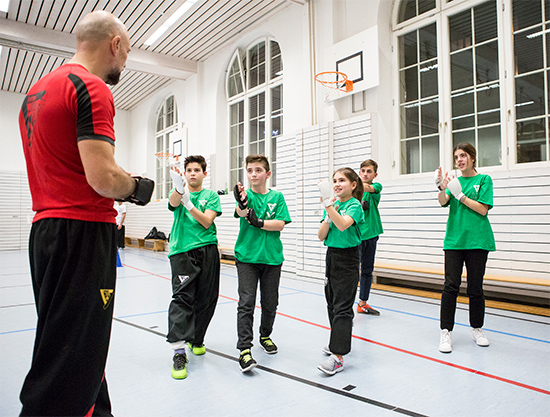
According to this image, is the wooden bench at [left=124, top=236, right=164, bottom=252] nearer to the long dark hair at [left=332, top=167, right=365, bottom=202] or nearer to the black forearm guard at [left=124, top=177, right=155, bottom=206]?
the long dark hair at [left=332, top=167, right=365, bottom=202]

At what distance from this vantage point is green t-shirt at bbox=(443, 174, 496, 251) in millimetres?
2986

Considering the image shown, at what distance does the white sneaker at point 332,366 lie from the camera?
2494mm

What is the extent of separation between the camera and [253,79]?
9.40 metres

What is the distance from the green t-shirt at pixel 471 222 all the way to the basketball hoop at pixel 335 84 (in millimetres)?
3620

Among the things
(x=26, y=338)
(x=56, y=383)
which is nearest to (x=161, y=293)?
(x=26, y=338)

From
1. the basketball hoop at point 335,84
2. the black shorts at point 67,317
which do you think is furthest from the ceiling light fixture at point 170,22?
the black shorts at point 67,317

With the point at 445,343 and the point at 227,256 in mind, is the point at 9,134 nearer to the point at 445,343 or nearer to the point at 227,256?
the point at 227,256

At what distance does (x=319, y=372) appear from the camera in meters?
2.56

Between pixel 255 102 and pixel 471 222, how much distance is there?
7.15m

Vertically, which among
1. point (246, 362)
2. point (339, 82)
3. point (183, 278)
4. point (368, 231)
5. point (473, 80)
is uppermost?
point (339, 82)

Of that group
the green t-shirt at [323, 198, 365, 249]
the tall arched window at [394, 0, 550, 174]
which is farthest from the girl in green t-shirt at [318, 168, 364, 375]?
the tall arched window at [394, 0, 550, 174]

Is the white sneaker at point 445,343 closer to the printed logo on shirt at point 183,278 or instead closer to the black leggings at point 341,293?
the black leggings at point 341,293

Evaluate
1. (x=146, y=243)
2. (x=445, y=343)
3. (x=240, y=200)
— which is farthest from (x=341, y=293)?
(x=146, y=243)

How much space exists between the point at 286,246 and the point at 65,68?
650cm
